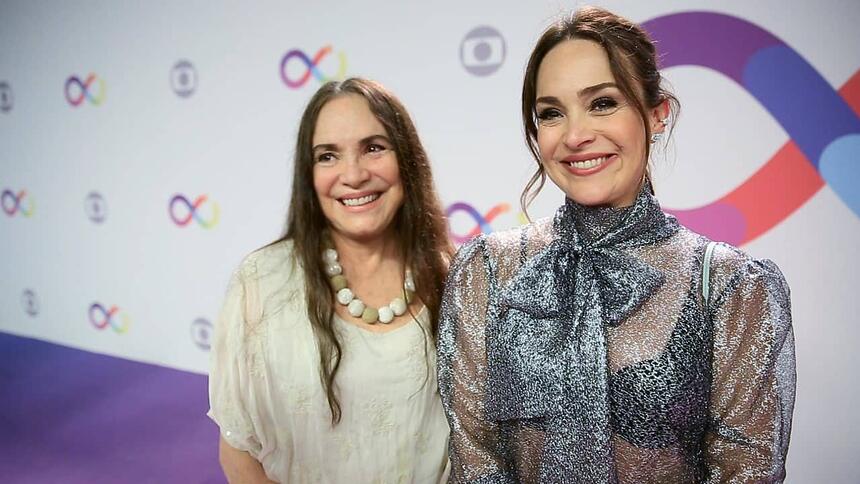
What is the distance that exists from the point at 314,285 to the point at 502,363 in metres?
0.52

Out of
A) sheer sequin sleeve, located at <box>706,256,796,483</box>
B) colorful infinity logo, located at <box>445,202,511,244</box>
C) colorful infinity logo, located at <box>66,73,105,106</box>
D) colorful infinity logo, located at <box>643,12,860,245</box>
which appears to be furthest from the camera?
colorful infinity logo, located at <box>66,73,105,106</box>

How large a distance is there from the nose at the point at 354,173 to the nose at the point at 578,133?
51 centimetres

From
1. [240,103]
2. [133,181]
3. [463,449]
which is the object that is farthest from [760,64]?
[133,181]

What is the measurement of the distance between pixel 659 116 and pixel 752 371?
0.46 m

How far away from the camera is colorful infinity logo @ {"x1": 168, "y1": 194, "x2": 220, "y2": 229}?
11.4ft

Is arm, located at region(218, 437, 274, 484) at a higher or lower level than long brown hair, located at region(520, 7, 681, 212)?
lower

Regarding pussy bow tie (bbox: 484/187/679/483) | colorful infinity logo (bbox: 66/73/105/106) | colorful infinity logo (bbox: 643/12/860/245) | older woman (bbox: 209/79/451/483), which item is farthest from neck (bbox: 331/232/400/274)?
colorful infinity logo (bbox: 66/73/105/106)

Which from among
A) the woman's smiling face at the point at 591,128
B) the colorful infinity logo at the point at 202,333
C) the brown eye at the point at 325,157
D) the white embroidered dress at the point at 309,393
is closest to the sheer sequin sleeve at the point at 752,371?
the woman's smiling face at the point at 591,128

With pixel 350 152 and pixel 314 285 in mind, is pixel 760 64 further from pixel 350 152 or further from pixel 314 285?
pixel 314 285

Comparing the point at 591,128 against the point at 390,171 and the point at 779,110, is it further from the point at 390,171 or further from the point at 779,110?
the point at 779,110

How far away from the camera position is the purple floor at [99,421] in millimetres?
2824

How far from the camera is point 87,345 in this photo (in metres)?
4.13

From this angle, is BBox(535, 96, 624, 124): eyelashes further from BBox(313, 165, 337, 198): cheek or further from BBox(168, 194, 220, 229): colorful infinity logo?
BBox(168, 194, 220, 229): colorful infinity logo

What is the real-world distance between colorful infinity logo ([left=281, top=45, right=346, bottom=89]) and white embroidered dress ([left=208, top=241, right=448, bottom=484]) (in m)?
1.59
